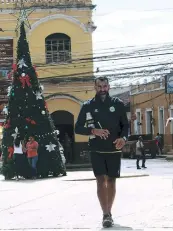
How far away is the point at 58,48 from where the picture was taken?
101 ft

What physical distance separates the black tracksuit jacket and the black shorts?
76 millimetres

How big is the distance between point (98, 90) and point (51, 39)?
24.5 metres

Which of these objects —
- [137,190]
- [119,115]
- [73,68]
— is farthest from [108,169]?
[73,68]

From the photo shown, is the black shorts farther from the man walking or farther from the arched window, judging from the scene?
the arched window

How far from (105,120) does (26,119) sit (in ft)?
37.1

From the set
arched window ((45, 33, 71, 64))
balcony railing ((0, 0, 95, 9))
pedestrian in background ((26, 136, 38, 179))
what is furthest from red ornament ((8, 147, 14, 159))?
balcony railing ((0, 0, 95, 9))

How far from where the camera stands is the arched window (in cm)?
3064

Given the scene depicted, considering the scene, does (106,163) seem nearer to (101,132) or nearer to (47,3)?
(101,132)

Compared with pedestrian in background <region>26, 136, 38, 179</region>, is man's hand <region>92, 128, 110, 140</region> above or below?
above

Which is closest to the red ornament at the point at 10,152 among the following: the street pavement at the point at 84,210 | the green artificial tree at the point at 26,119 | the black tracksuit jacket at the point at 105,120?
the green artificial tree at the point at 26,119

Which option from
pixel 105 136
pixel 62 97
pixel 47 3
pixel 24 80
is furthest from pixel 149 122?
pixel 105 136

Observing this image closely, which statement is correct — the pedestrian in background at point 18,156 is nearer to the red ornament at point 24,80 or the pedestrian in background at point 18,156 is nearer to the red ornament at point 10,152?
the red ornament at point 10,152

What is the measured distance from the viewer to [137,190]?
1039cm

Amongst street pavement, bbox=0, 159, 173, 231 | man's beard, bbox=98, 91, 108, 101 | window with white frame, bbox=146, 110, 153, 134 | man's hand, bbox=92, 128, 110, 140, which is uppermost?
window with white frame, bbox=146, 110, 153, 134
